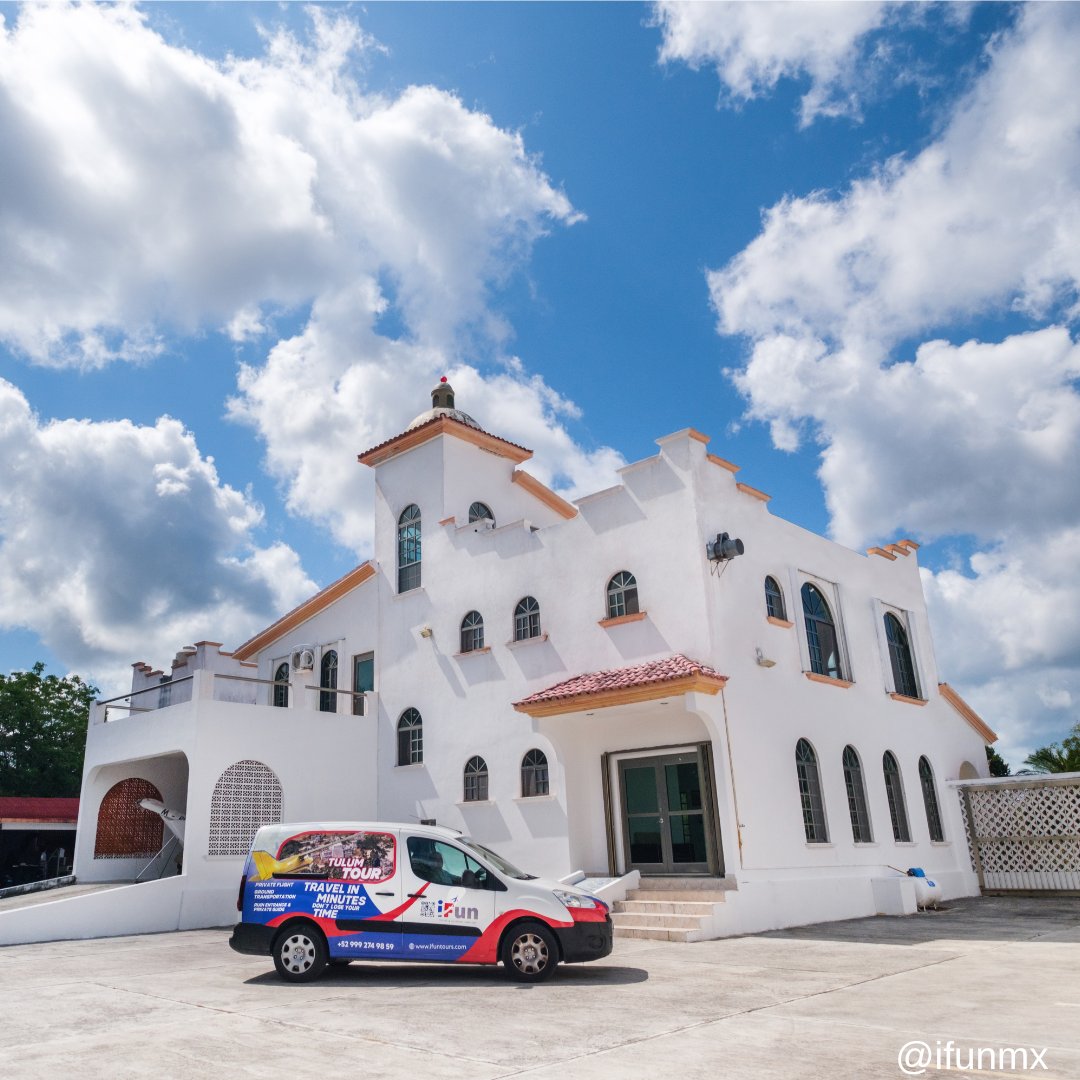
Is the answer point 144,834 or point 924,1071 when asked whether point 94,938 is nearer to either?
point 144,834

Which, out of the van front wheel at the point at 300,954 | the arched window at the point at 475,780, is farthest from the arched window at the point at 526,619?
the van front wheel at the point at 300,954

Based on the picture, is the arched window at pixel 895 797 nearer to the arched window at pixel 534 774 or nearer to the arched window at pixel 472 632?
the arched window at pixel 534 774

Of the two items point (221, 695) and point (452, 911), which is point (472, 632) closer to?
point (221, 695)

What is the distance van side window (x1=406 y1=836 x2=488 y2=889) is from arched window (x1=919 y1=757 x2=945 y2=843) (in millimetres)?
12756

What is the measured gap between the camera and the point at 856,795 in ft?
55.0

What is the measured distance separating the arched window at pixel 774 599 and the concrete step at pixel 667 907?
5299mm

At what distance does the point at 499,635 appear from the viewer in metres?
17.6

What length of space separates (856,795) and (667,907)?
214 inches

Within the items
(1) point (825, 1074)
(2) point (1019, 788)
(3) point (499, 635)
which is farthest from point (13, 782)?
(1) point (825, 1074)

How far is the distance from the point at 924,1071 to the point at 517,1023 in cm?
297

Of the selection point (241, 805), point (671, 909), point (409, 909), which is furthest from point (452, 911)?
point (241, 805)

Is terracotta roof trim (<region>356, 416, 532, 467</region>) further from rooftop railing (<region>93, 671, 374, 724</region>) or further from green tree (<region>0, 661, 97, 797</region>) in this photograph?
green tree (<region>0, 661, 97, 797</region>)

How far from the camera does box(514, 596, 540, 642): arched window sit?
17.0 metres

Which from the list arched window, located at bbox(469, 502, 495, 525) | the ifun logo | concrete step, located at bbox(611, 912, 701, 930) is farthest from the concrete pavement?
arched window, located at bbox(469, 502, 495, 525)
